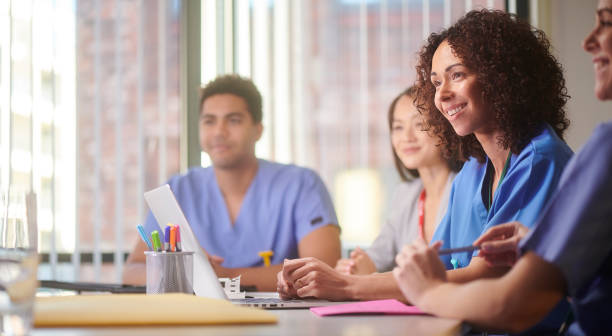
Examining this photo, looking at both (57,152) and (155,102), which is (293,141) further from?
(57,152)

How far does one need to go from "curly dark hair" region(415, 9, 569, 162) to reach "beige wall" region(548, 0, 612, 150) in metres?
1.65

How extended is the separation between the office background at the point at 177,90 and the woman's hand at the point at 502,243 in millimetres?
2130

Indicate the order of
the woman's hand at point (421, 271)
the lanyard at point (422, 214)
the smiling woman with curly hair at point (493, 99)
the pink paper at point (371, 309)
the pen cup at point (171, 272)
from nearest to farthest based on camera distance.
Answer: the woman's hand at point (421, 271), the pink paper at point (371, 309), the pen cup at point (171, 272), the smiling woman with curly hair at point (493, 99), the lanyard at point (422, 214)

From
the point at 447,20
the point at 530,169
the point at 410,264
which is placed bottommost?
the point at 410,264

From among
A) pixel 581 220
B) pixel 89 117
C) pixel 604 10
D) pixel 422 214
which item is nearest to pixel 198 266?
pixel 581 220

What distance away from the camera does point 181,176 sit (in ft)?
8.94

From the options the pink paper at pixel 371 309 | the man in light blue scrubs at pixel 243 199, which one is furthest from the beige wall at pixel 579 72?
the pink paper at pixel 371 309

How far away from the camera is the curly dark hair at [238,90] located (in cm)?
279

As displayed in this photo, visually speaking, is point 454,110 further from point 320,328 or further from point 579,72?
point 579,72

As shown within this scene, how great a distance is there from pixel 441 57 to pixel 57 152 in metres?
2.07

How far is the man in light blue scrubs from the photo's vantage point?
8.29ft

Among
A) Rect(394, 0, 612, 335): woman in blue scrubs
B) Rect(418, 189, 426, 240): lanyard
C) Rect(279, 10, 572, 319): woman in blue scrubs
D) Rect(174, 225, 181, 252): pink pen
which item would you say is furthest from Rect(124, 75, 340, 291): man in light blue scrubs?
Rect(394, 0, 612, 335): woman in blue scrubs

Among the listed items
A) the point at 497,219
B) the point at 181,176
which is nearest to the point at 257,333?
the point at 497,219

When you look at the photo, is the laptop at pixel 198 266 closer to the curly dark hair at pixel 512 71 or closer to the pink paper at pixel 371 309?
the pink paper at pixel 371 309
